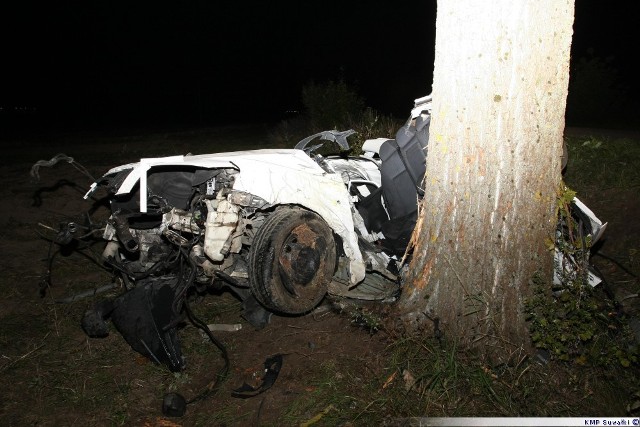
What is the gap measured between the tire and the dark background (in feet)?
42.7

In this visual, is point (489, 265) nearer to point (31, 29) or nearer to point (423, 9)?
point (31, 29)

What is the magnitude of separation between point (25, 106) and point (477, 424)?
23.6m

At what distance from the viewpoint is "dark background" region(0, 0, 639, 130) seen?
21422 millimetres

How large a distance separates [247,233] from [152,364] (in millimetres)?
1281

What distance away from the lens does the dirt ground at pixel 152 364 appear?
10.1ft

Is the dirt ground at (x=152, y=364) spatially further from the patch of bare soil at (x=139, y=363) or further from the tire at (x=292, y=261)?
the tire at (x=292, y=261)

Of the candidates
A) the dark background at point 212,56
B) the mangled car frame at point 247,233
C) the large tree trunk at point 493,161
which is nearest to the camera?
the large tree trunk at point 493,161

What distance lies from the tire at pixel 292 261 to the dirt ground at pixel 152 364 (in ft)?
1.07

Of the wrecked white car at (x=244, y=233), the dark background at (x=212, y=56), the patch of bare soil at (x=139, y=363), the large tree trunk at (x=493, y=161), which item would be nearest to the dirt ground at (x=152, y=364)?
the patch of bare soil at (x=139, y=363)

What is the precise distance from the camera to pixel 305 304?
3.75 meters

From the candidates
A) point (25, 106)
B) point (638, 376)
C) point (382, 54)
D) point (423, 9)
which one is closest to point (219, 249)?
point (638, 376)

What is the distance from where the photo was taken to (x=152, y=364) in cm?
362

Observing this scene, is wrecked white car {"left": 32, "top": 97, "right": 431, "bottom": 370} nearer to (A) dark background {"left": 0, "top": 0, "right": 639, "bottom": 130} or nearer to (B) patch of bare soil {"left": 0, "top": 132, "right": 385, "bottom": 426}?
(B) patch of bare soil {"left": 0, "top": 132, "right": 385, "bottom": 426}

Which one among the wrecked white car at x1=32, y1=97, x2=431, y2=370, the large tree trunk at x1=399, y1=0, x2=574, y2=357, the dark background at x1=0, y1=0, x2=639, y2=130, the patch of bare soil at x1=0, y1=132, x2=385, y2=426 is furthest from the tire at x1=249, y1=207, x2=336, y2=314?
the dark background at x1=0, y1=0, x2=639, y2=130
